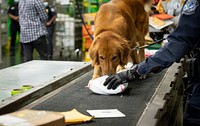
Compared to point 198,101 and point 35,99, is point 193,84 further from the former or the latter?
point 35,99

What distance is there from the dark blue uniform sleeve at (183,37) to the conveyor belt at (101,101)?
0.34m

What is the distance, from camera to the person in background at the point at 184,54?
210cm

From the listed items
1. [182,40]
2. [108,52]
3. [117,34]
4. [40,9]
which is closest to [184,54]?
[182,40]

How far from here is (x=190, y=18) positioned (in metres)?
2.10

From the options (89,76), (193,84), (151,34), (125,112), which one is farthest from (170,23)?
(125,112)

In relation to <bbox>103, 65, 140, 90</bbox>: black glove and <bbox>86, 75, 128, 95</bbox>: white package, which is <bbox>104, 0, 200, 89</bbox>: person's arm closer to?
<bbox>103, 65, 140, 90</bbox>: black glove

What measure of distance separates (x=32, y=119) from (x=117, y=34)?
7.24 feet

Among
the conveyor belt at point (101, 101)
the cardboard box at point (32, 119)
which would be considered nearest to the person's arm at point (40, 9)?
the conveyor belt at point (101, 101)

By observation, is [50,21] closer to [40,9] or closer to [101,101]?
Answer: [40,9]

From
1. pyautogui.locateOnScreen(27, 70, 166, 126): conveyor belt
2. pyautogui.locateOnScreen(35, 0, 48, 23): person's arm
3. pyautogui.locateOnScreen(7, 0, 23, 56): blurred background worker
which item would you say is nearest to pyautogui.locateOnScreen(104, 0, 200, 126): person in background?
pyautogui.locateOnScreen(27, 70, 166, 126): conveyor belt

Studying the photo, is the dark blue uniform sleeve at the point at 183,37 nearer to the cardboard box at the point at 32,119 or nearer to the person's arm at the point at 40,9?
the cardboard box at the point at 32,119

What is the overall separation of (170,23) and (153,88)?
2.60 metres

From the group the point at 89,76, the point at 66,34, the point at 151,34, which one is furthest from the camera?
the point at 66,34

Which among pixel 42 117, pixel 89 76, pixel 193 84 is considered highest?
pixel 42 117
